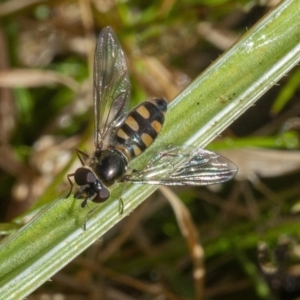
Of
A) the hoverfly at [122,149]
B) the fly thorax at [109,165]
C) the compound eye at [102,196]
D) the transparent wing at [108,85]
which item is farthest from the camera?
the transparent wing at [108,85]

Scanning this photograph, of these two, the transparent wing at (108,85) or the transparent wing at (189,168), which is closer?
the transparent wing at (189,168)

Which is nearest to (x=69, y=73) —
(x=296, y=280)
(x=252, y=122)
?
(x=252, y=122)

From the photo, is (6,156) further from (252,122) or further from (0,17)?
(252,122)

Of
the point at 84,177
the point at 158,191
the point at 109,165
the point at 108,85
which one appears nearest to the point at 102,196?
the point at 84,177

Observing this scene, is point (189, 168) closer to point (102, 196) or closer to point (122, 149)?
point (122, 149)

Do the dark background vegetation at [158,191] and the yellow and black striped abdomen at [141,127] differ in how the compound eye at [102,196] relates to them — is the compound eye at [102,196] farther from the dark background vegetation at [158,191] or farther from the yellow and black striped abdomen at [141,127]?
the dark background vegetation at [158,191]

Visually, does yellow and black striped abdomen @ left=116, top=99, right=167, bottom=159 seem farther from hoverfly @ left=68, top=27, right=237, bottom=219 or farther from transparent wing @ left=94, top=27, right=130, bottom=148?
transparent wing @ left=94, top=27, right=130, bottom=148

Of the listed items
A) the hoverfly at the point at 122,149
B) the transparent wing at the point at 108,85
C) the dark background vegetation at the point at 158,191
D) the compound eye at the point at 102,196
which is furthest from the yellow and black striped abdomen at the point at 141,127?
the dark background vegetation at the point at 158,191
